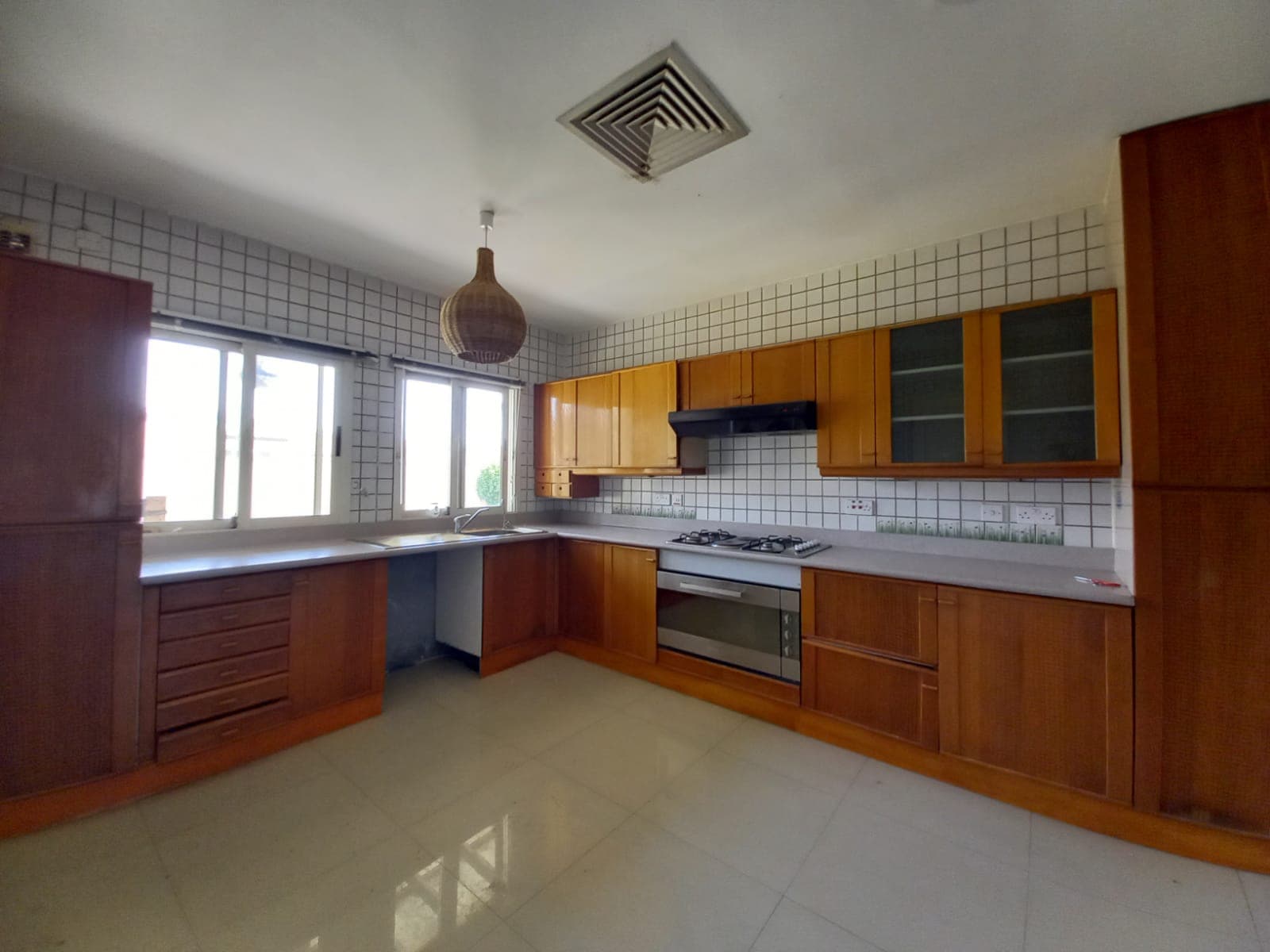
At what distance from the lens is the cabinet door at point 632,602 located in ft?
9.52

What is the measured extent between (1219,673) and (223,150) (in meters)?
3.92

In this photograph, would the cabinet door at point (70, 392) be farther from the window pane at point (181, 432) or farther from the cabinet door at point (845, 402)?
the cabinet door at point (845, 402)

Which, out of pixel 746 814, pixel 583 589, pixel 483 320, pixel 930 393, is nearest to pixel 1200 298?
pixel 930 393

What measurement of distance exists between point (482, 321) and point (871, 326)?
6.89 ft

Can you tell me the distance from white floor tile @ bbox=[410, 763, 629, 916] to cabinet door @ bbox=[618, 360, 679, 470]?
188 centimetres

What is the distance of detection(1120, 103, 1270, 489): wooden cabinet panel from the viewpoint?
4.97ft

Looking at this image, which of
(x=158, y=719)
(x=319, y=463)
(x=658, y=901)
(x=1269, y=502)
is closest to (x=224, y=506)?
(x=319, y=463)

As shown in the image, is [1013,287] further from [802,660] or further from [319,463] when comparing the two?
[319,463]

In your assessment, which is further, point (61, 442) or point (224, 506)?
point (224, 506)

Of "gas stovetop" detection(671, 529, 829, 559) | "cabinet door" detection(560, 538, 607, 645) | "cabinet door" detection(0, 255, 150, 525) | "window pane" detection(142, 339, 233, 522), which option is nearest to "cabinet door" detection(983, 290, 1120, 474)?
"gas stovetop" detection(671, 529, 829, 559)

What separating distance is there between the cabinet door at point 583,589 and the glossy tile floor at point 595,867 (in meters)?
1.05

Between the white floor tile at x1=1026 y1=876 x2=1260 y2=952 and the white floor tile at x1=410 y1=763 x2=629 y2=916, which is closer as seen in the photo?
the white floor tile at x1=1026 y1=876 x2=1260 y2=952

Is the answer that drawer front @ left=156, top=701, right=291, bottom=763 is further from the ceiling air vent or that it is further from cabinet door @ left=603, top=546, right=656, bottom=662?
the ceiling air vent

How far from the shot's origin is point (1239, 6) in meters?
1.24
